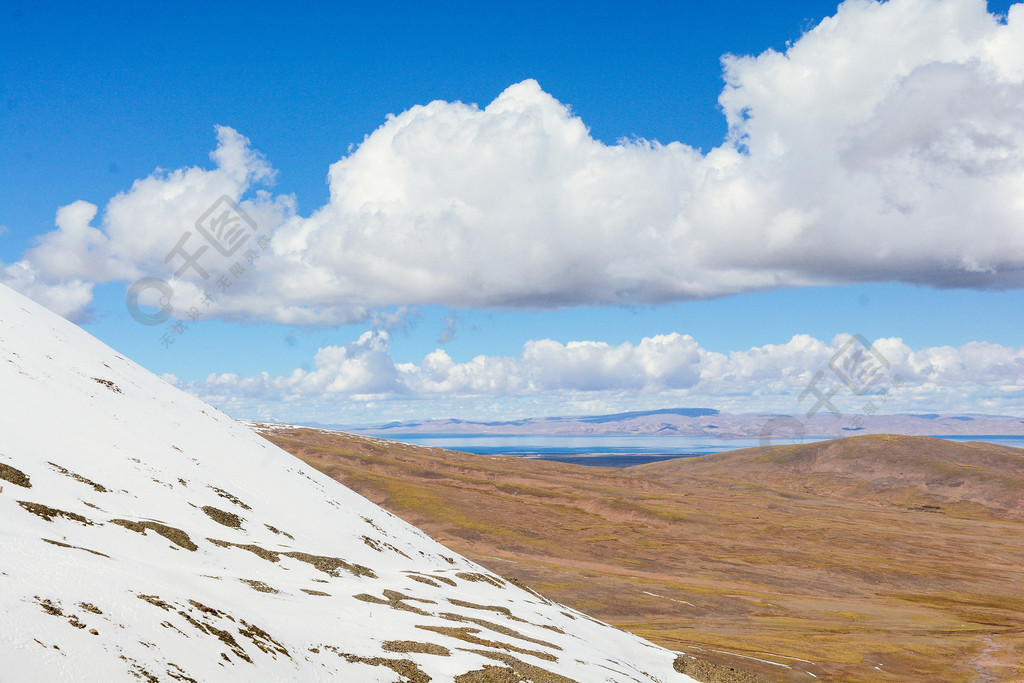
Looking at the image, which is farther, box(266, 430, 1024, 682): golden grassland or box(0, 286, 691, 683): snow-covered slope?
box(266, 430, 1024, 682): golden grassland

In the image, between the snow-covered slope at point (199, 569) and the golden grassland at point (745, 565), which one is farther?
the golden grassland at point (745, 565)

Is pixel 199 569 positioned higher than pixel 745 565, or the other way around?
pixel 199 569

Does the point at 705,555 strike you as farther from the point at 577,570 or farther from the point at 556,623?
the point at 556,623

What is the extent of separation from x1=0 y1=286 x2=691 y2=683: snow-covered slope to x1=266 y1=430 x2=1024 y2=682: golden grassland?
71.9ft

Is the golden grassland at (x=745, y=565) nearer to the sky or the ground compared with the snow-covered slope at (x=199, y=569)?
nearer to the ground

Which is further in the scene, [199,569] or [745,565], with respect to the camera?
[745,565]

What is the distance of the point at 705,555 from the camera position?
421 ft

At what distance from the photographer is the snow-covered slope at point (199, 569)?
21906 mm

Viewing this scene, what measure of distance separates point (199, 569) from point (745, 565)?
109 meters

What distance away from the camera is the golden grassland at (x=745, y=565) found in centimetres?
7112

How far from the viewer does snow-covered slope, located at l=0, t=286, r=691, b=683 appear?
21.9 meters

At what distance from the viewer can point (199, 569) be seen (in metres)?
36.1

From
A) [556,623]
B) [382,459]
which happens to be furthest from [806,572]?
[382,459]

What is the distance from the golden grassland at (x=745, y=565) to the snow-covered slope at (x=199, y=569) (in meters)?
21.9
